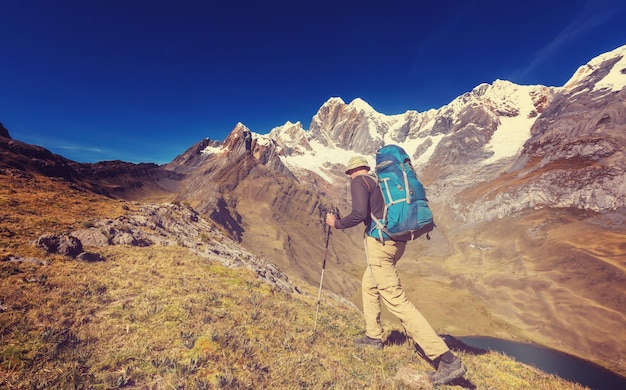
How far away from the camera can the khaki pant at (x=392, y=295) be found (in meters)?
6.66

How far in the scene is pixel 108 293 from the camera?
8.19m

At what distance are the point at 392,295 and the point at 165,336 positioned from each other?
526cm

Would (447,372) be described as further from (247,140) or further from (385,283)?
Answer: (247,140)

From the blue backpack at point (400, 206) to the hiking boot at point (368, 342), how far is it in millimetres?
3217

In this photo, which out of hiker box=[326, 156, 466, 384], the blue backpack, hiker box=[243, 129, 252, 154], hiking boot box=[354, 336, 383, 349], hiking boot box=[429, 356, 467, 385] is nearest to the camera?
hiking boot box=[429, 356, 467, 385]

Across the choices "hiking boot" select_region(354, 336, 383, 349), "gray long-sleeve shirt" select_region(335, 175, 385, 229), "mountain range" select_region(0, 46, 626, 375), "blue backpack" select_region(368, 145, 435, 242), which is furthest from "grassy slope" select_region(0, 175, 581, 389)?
"mountain range" select_region(0, 46, 626, 375)

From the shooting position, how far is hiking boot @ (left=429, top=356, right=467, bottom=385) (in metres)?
6.39

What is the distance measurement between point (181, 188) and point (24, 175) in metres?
128

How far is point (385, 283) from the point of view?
23.7 feet

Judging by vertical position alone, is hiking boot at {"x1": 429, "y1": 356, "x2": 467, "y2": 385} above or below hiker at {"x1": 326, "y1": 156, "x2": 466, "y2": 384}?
below

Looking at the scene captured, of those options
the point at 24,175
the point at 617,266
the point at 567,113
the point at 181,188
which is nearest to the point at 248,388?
the point at 24,175

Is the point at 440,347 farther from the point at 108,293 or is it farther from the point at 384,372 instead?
the point at 108,293

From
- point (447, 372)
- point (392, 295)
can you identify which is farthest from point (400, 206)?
point (447, 372)

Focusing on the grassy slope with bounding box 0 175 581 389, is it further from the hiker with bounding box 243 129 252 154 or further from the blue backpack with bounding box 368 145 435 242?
the hiker with bounding box 243 129 252 154
